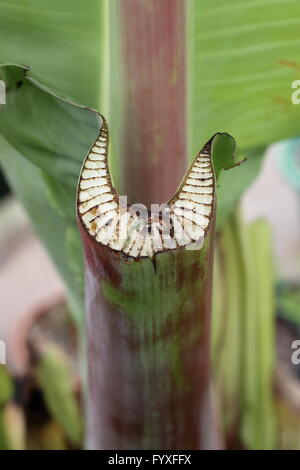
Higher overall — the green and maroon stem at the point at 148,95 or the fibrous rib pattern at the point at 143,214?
the green and maroon stem at the point at 148,95

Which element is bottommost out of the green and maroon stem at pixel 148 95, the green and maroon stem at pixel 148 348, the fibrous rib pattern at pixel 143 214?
the green and maroon stem at pixel 148 348

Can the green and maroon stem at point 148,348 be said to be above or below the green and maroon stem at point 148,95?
below

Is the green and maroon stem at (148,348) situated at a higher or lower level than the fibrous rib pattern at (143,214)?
lower

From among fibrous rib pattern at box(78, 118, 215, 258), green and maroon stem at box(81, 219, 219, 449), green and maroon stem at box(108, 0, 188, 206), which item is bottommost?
green and maroon stem at box(81, 219, 219, 449)

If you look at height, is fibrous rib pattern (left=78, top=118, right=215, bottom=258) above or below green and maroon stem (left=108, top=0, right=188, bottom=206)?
below

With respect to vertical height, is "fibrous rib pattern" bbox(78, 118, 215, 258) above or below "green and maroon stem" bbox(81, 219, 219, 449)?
above

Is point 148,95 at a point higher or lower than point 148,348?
higher

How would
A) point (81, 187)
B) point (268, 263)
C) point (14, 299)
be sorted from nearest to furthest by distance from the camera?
point (81, 187) → point (268, 263) → point (14, 299)

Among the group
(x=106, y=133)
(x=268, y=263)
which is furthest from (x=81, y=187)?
(x=268, y=263)

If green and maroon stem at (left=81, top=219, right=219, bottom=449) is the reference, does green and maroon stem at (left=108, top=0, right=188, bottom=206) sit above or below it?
above
